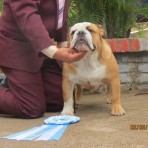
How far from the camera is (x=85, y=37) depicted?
97.7 inches

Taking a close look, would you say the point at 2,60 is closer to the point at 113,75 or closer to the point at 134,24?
the point at 113,75

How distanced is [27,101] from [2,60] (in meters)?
0.31

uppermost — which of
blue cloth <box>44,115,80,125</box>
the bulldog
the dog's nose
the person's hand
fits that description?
the dog's nose

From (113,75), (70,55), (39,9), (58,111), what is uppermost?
(39,9)

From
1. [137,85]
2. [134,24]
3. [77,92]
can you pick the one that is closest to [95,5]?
[134,24]

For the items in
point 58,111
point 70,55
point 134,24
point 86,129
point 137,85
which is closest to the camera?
point 86,129

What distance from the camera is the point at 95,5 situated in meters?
3.80

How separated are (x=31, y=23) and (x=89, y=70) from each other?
50 centimetres

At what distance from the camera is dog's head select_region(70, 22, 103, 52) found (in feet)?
8.13

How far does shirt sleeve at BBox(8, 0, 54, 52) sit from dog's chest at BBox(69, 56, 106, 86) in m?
0.34

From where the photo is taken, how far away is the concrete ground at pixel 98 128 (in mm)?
1859

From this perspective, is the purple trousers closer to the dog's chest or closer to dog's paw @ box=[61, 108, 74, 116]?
dog's paw @ box=[61, 108, 74, 116]

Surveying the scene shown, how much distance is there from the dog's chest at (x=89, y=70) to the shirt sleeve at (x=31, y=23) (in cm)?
34
